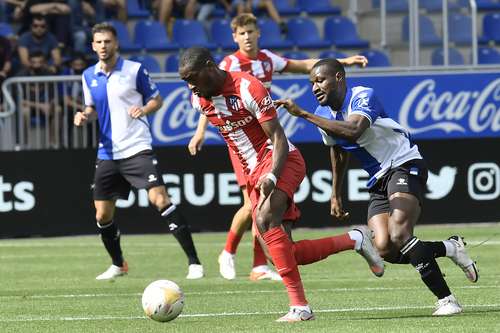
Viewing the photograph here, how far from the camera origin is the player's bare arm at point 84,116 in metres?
12.4

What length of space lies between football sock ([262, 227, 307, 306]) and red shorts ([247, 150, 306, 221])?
12.3 inches

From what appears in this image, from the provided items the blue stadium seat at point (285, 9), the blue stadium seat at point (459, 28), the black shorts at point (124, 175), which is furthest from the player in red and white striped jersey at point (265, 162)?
the blue stadium seat at point (285, 9)

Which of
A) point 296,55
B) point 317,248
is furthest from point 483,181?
point 317,248

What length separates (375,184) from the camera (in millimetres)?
9664

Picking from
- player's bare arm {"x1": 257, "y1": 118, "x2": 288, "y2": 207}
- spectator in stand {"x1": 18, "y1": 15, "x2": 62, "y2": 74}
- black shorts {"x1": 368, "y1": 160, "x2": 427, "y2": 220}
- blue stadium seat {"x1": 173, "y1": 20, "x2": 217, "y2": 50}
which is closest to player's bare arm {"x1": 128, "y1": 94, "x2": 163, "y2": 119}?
black shorts {"x1": 368, "y1": 160, "x2": 427, "y2": 220}

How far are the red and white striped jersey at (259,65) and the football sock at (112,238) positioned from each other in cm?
190

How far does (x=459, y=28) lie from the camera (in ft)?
69.7

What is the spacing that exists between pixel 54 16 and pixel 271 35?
3824 millimetres

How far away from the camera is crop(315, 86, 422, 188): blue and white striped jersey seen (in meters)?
9.38

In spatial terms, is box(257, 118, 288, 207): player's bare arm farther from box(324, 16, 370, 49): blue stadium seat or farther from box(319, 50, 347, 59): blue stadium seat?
box(324, 16, 370, 49): blue stadium seat

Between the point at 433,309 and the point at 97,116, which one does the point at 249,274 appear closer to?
the point at 97,116

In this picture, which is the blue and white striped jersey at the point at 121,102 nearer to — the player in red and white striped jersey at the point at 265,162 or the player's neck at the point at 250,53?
the player's neck at the point at 250,53

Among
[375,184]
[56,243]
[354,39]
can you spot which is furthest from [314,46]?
[375,184]

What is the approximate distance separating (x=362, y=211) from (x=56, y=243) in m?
4.07
